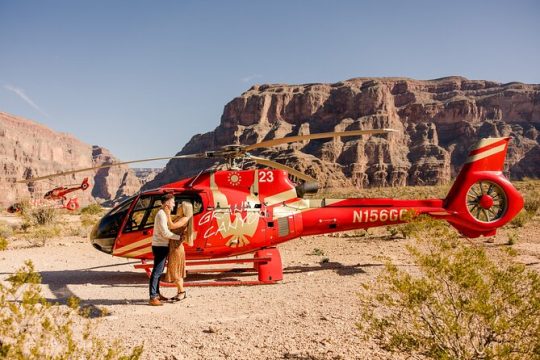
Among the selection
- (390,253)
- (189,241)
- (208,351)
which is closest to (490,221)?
(390,253)

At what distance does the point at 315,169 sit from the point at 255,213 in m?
93.7

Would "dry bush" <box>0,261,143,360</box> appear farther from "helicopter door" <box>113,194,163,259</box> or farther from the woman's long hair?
"helicopter door" <box>113,194,163,259</box>

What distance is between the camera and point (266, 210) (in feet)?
29.1

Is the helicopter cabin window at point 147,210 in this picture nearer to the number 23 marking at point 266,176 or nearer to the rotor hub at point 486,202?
the number 23 marking at point 266,176

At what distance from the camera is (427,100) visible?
14662 cm

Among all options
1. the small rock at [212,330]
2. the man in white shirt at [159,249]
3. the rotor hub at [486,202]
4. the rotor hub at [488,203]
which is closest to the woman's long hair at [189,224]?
the man in white shirt at [159,249]

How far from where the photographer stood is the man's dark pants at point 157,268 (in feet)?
21.1

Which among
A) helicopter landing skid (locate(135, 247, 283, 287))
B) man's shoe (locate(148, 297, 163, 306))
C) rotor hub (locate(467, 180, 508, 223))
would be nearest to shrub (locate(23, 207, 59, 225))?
helicopter landing skid (locate(135, 247, 283, 287))

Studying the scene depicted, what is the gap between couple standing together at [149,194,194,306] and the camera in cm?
644

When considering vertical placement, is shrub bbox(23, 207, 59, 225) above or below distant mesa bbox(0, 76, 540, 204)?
below

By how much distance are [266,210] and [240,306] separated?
3.09 m

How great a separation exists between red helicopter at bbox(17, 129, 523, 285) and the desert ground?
2.98 ft

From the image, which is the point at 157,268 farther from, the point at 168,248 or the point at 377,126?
the point at 377,126

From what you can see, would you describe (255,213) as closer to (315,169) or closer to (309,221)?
(309,221)
